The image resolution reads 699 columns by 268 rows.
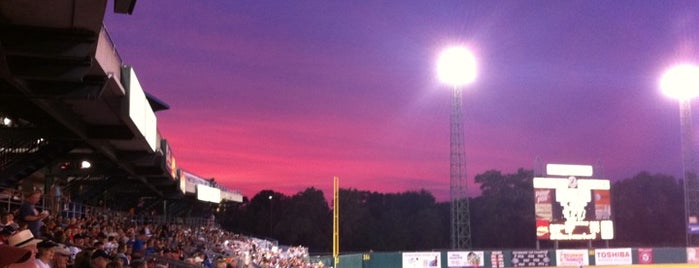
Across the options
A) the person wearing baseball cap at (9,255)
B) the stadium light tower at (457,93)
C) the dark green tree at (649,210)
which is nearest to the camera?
the person wearing baseball cap at (9,255)

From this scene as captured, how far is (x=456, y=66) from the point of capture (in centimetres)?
3894

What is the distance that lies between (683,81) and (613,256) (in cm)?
1141

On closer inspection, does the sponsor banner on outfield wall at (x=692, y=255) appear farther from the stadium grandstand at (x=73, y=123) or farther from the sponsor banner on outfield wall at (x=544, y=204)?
the stadium grandstand at (x=73, y=123)

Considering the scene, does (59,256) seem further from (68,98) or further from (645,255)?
(645,255)

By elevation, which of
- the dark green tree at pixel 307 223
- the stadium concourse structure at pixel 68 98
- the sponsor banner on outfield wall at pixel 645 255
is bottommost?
the sponsor banner on outfield wall at pixel 645 255

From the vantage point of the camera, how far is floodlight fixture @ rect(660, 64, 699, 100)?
43719 millimetres

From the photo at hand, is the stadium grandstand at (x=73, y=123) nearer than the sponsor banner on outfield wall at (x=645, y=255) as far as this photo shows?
Yes

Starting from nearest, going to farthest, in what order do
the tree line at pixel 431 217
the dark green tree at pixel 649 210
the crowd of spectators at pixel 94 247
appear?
1. the crowd of spectators at pixel 94 247
2. the dark green tree at pixel 649 210
3. the tree line at pixel 431 217

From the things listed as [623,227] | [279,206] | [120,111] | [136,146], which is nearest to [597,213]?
[623,227]

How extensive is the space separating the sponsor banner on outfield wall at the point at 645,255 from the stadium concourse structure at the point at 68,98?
114ft

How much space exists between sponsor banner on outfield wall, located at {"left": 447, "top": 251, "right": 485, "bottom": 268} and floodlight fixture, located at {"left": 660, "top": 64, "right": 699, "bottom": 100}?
1607 cm

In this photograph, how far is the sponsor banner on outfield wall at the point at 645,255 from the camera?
148ft

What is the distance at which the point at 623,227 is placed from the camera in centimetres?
6378

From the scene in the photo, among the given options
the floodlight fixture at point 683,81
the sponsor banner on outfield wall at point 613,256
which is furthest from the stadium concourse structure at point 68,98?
the floodlight fixture at point 683,81
